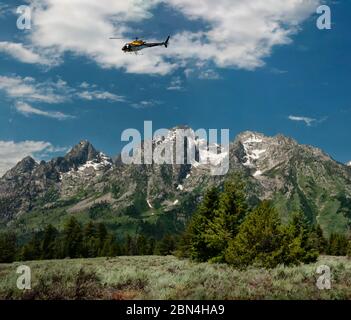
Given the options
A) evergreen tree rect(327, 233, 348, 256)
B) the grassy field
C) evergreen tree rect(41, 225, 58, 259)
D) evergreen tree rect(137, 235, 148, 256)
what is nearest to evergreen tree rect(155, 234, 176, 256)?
evergreen tree rect(137, 235, 148, 256)

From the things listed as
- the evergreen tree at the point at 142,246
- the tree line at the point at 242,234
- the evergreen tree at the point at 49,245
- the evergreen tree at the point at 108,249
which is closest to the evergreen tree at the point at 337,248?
the evergreen tree at the point at 142,246

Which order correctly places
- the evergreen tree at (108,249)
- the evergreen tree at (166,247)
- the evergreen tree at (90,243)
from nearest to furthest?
the evergreen tree at (108,249) < the evergreen tree at (90,243) < the evergreen tree at (166,247)

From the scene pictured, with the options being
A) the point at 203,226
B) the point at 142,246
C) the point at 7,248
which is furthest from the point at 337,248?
the point at 203,226

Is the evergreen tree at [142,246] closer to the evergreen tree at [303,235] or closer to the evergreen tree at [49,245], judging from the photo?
the evergreen tree at [49,245]

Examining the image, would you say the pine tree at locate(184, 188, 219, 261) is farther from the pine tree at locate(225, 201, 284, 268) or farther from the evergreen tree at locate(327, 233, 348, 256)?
the evergreen tree at locate(327, 233, 348, 256)

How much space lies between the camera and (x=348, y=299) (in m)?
22.0

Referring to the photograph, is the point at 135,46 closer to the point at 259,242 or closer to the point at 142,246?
the point at 259,242

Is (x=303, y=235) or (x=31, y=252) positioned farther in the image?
(x=31, y=252)

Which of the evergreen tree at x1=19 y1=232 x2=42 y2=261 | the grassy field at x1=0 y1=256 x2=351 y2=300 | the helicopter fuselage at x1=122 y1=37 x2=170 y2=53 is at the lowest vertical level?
the grassy field at x1=0 y1=256 x2=351 y2=300

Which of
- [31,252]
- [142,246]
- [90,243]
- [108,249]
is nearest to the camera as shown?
[108,249]
